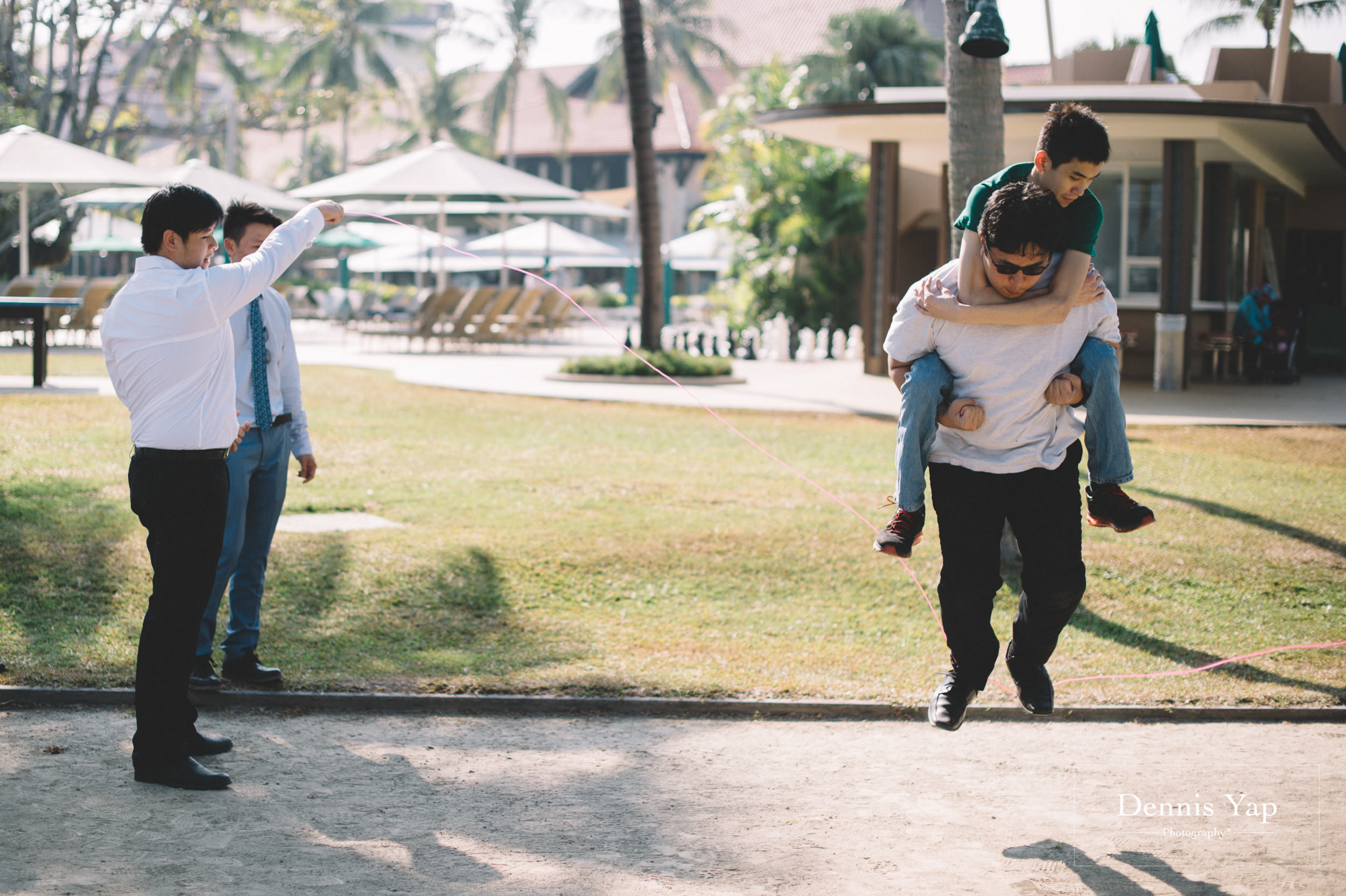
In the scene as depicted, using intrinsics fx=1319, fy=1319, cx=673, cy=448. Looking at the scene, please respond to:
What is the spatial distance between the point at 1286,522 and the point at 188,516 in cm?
721

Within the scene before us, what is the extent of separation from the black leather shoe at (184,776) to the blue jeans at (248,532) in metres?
0.96

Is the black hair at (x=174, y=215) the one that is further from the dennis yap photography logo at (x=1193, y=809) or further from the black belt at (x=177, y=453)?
the dennis yap photography logo at (x=1193, y=809)

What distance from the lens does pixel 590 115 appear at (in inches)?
2197

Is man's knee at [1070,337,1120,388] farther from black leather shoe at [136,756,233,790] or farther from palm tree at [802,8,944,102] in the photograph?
palm tree at [802,8,944,102]

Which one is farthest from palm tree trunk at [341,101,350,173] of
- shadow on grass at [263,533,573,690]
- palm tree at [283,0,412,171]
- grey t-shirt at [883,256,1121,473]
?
grey t-shirt at [883,256,1121,473]

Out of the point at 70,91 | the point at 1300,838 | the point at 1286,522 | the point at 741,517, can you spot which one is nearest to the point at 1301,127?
the point at 1286,522

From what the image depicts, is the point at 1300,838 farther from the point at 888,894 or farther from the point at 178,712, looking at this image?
the point at 178,712

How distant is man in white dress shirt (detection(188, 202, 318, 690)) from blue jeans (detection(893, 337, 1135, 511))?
2.55 m

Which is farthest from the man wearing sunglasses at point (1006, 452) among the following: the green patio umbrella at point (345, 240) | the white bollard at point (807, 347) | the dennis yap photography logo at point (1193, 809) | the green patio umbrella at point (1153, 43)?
the green patio umbrella at point (345, 240)

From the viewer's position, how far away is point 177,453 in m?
4.30

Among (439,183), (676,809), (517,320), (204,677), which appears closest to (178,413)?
(204,677)

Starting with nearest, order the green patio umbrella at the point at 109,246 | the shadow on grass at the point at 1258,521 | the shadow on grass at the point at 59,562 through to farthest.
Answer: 1. the shadow on grass at the point at 59,562
2. the shadow on grass at the point at 1258,521
3. the green patio umbrella at the point at 109,246

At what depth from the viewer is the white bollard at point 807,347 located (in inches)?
934

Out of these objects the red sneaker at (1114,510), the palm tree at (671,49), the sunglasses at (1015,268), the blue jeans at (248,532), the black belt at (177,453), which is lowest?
the blue jeans at (248,532)
